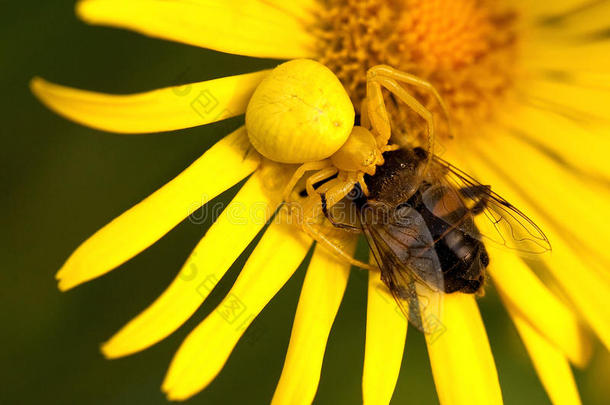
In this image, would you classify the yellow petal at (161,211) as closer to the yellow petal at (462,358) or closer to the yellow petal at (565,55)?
the yellow petal at (462,358)

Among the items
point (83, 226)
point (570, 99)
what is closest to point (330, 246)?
point (83, 226)

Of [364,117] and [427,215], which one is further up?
[364,117]

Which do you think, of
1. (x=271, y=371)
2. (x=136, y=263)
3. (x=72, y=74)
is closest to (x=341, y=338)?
(x=271, y=371)

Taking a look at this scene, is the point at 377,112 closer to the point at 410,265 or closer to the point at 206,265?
→ the point at 410,265

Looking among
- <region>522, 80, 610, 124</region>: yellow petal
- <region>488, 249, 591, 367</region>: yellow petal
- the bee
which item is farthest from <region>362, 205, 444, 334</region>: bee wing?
<region>522, 80, 610, 124</region>: yellow petal

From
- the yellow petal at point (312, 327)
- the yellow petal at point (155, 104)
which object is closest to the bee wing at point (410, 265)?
the yellow petal at point (312, 327)

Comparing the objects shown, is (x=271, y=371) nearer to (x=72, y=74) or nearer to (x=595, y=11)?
(x=72, y=74)

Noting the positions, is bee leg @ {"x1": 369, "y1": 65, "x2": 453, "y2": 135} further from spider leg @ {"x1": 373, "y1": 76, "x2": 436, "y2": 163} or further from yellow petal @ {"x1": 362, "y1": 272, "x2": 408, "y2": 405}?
yellow petal @ {"x1": 362, "y1": 272, "x2": 408, "y2": 405}
